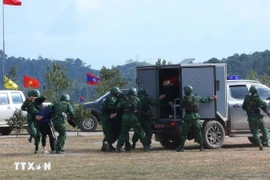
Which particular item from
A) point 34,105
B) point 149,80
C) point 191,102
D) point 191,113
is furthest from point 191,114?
point 34,105

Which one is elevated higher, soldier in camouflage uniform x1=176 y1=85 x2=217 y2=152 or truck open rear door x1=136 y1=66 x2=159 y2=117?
truck open rear door x1=136 y1=66 x2=159 y2=117

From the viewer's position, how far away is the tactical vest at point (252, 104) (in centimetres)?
2016

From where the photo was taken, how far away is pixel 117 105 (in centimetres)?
2020

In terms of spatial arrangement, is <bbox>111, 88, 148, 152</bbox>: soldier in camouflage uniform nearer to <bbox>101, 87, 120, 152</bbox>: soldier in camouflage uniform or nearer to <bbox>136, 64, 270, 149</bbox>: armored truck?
<bbox>101, 87, 120, 152</bbox>: soldier in camouflage uniform

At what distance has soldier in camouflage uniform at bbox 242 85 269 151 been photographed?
20141 millimetres

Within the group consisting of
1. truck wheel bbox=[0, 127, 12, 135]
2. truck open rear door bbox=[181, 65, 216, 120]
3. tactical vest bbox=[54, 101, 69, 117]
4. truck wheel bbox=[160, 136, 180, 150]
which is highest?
truck open rear door bbox=[181, 65, 216, 120]

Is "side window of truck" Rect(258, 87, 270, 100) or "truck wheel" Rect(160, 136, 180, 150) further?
"truck wheel" Rect(160, 136, 180, 150)

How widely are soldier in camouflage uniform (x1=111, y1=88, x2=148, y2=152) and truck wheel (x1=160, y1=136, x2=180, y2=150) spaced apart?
1.53m

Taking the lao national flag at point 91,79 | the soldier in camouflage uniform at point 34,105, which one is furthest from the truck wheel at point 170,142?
the lao national flag at point 91,79

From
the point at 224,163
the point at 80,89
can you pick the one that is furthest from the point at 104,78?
the point at 80,89

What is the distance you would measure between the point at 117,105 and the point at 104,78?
2607cm

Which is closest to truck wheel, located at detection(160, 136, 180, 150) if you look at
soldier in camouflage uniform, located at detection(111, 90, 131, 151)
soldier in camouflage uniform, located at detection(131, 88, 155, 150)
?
soldier in camouflage uniform, located at detection(131, 88, 155, 150)

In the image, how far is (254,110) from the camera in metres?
20.2

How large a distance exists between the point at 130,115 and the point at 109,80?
24.7 meters
